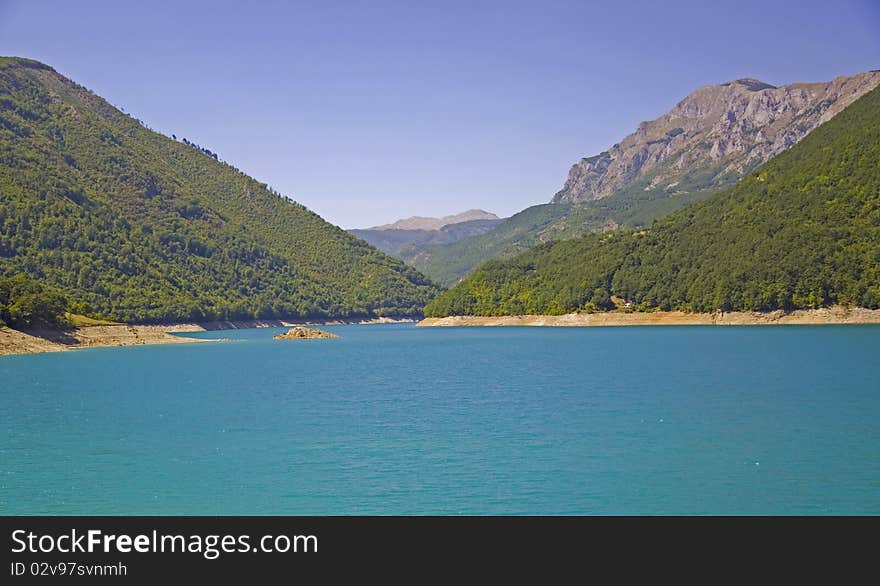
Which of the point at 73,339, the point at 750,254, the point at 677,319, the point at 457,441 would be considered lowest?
the point at 457,441

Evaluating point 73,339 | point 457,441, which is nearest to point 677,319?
point 73,339

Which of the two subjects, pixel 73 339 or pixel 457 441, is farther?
pixel 73 339

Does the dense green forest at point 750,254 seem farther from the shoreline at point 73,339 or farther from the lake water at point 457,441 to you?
the shoreline at point 73,339

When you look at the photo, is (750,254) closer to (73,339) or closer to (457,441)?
(73,339)

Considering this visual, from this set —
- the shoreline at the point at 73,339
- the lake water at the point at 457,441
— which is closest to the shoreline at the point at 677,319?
the lake water at the point at 457,441

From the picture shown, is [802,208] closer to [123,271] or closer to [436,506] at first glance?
[123,271]

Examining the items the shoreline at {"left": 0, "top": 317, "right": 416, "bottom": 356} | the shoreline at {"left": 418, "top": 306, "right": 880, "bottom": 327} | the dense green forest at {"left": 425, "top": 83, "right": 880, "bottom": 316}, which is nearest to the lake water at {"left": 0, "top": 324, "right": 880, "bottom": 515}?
the shoreline at {"left": 0, "top": 317, "right": 416, "bottom": 356}
